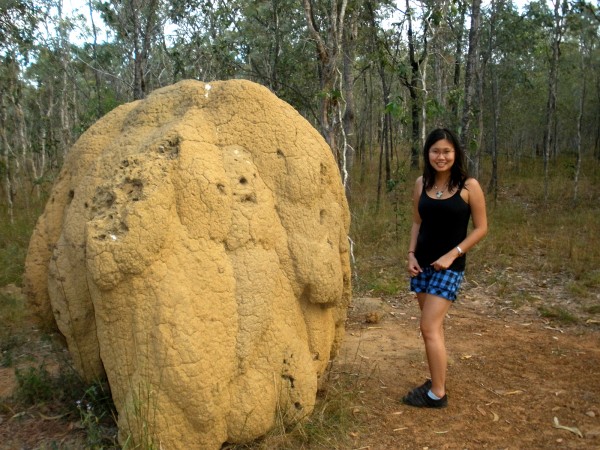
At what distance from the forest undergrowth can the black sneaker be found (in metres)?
0.34

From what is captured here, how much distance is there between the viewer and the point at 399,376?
3760 millimetres

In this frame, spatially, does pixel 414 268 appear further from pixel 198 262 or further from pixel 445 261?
pixel 198 262

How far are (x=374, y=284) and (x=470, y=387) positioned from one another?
2.59 meters

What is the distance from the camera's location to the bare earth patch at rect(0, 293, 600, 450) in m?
2.89

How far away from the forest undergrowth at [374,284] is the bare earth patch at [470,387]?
69 millimetres

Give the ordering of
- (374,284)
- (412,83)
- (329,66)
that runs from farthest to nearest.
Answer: (412,83), (374,284), (329,66)

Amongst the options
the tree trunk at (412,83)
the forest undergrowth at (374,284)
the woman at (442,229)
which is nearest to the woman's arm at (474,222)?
the woman at (442,229)

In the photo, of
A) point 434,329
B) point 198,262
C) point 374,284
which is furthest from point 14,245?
point 434,329

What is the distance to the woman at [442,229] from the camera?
3.01 m

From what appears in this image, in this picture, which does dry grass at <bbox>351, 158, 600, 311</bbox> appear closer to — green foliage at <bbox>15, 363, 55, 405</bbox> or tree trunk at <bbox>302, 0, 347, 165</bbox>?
tree trunk at <bbox>302, 0, 347, 165</bbox>

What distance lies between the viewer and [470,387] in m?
3.60

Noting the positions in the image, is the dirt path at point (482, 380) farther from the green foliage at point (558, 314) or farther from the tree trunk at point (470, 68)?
the tree trunk at point (470, 68)

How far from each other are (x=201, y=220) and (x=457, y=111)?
801cm

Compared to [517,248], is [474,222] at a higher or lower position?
higher
